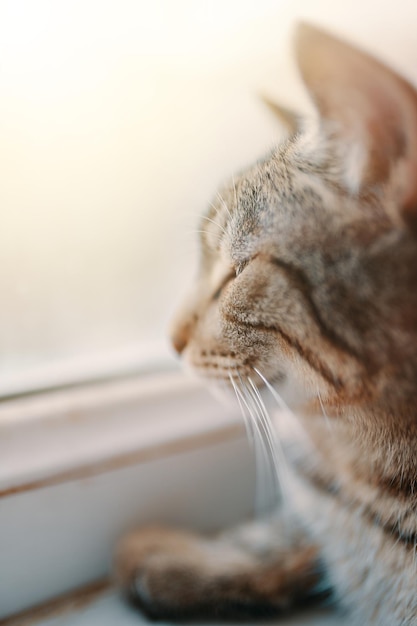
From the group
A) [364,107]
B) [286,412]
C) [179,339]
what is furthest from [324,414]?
[364,107]

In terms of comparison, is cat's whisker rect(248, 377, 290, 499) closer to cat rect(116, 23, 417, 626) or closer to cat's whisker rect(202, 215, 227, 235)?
cat rect(116, 23, 417, 626)

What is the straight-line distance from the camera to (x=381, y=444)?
1.88ft

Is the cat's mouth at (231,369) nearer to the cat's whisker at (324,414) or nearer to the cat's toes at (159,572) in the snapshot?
the cat's whisker at (324,414)

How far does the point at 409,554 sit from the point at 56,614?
1.21 feet

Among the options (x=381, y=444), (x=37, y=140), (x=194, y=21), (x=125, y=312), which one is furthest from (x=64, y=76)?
(x=381, y=444)

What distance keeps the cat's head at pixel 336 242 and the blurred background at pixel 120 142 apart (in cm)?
13

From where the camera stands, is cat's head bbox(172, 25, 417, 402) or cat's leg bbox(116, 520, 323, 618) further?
cat's leg bbox(116, 520, 323, 618)

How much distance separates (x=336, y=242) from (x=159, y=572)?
1.29 feet

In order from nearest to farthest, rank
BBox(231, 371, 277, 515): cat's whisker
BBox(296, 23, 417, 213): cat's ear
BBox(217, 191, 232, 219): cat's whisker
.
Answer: BBox(296, 23, 417, 213): cat's ear, BBox(217, 191, 232, 219): cat's whisker, BBox(231, 371, 277, 515): cat's whisker

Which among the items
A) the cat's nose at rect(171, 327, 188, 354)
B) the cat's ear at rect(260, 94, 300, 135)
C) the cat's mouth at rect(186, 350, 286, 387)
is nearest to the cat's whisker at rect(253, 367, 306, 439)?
the cat's mouth at rect(186, 350, 286, 387)

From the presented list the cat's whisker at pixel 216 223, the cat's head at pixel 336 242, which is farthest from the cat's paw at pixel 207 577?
the cat's whisker at pixel 216 223

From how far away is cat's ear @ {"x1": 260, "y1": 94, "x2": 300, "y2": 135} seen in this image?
65cm

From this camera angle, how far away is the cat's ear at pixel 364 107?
1.57 feet

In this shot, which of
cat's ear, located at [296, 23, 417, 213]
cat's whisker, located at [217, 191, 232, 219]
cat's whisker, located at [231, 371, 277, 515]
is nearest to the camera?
cat's ear, located at [296, 23, 417, 213]
